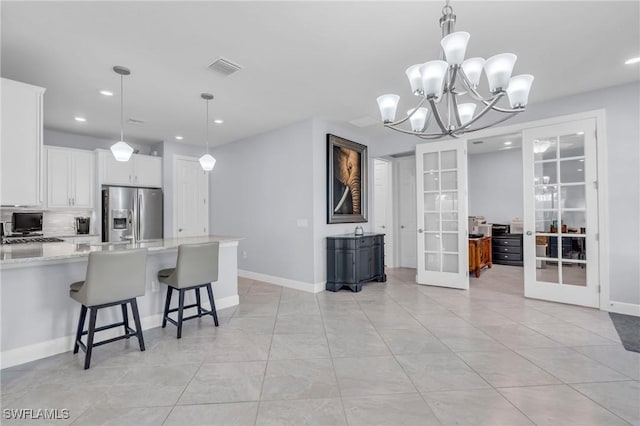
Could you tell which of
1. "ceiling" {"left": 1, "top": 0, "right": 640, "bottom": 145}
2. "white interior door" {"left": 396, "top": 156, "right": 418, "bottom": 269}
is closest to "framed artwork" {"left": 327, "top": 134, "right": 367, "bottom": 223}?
"ceiling" {"left": 1, "top": 0, "right": 640, "bottom": 145}

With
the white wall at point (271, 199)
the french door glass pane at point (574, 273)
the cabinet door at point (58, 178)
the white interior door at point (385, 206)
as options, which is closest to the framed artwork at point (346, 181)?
the white wall at point (271, 199)

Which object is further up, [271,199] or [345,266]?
[271,199]

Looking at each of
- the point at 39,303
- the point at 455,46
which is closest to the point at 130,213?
the point at 39,303

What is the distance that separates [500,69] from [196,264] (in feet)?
9.92

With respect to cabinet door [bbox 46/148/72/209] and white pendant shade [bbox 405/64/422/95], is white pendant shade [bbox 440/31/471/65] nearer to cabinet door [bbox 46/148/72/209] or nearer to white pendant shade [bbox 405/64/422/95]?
white pendant shade [bbox 405/64/422/95]

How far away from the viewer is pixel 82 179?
5125 millimetres

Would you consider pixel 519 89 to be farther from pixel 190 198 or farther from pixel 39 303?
pixel 190 198

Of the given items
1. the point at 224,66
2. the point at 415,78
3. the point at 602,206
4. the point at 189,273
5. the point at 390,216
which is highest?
the point at 224,66

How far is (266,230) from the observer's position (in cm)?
536

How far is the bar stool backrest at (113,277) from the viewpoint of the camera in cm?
237

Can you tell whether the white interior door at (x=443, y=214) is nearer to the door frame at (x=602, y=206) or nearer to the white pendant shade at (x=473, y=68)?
the door frame at (x=602, y=206)

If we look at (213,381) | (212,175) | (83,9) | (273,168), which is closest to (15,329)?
(213,381)

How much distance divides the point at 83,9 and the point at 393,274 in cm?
557

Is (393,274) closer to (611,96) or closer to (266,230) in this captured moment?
(266,230)
